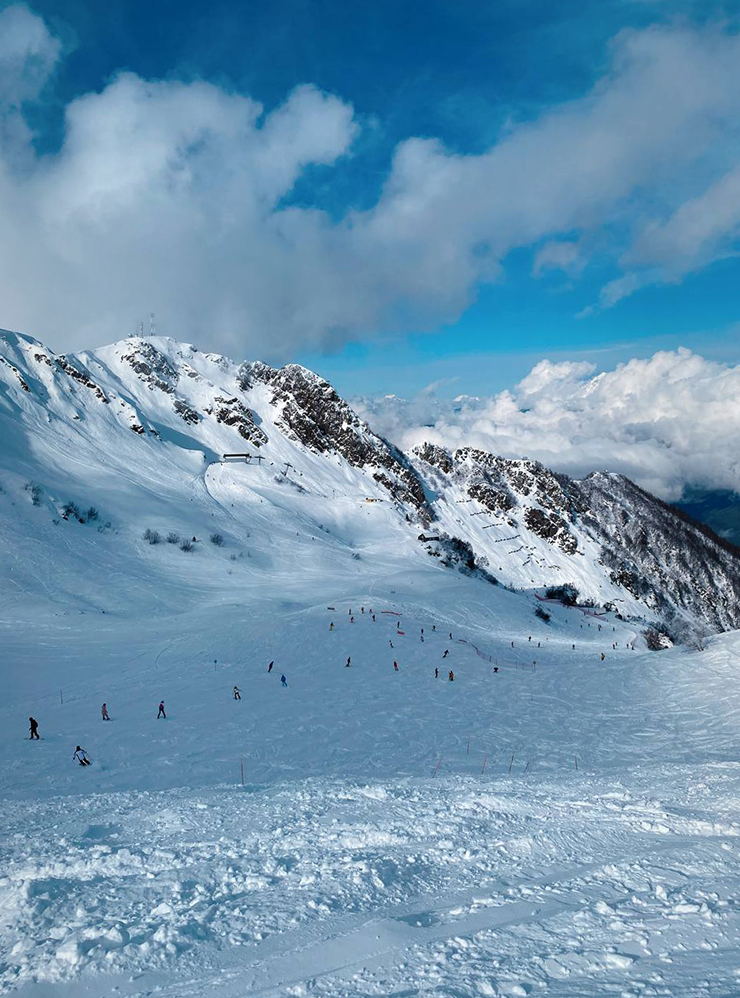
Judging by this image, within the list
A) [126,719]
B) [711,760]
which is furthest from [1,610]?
[711,760]

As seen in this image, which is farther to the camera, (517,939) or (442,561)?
(442,561)

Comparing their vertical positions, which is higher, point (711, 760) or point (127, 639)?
point (127, 639)

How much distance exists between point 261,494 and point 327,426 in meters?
50.1

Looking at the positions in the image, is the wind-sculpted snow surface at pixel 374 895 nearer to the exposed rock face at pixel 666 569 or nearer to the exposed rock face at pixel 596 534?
the exposed rock face at pixel 596 534

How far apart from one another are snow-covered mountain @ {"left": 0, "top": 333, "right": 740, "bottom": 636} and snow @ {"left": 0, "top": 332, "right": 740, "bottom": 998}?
830 cm

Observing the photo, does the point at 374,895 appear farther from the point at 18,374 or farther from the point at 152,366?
the point at 152,366

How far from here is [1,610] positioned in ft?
116

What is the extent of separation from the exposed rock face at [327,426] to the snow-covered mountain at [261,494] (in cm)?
47

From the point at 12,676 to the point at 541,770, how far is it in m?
23.5

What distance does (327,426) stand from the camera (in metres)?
137

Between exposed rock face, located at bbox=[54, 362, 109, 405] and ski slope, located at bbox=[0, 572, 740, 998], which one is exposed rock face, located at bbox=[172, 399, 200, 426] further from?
ski slope, located at bbox=[0, 572, 740, 998]

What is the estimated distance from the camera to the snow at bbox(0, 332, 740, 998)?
714 centimetres

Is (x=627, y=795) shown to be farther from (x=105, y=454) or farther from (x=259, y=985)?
(x=105, y=454)

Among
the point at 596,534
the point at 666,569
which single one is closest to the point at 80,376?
the point at 596,534
